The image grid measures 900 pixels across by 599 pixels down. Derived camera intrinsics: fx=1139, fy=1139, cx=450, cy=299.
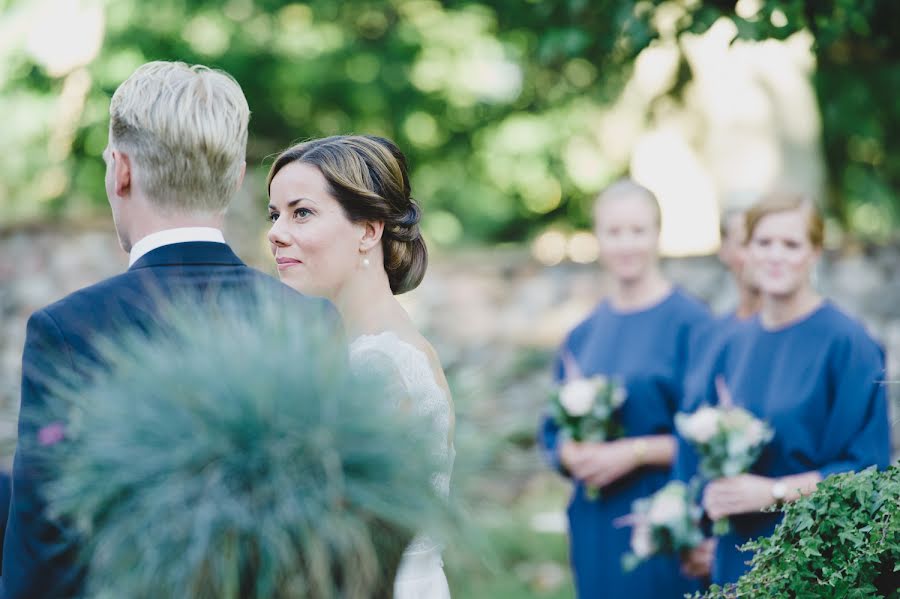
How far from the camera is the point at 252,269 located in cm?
259

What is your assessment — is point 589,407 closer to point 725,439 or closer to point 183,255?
point 725,439

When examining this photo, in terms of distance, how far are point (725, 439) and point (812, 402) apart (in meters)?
0.35

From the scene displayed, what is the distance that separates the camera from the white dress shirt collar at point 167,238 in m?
2.55

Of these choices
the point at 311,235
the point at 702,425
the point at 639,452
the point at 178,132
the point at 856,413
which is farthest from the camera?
the point at 639,452

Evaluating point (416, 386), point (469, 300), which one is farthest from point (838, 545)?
point (469, 300)

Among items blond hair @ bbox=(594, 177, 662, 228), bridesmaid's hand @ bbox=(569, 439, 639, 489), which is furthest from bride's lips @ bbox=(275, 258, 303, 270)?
blond hair @ bbox=(594, 177, 662, 228)

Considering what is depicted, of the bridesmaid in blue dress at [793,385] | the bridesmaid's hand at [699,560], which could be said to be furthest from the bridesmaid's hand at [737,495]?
the bridesmaid's hand at [699,560]

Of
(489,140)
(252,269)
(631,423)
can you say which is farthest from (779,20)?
(489,140)

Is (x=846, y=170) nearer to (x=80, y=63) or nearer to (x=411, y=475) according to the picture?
(x=80, y=63)

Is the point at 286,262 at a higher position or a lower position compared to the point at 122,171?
lower

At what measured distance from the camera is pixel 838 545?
266cm

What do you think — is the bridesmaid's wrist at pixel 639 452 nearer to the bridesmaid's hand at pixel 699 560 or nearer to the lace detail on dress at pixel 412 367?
the bridesmaid's hand at pixel 699 560

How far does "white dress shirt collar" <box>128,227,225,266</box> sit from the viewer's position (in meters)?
2.55

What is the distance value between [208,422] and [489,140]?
14.7 metres
